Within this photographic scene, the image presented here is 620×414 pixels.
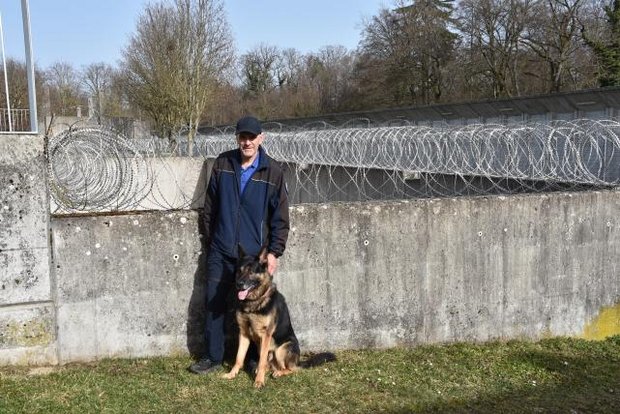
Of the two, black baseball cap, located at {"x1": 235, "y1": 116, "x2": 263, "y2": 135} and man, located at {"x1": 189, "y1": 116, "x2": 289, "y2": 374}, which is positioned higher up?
black baseball cap, located at {"x1": 235, "y1": 116, "x2": 263, "y2": 135}

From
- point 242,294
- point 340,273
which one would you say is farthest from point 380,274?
point 242,294

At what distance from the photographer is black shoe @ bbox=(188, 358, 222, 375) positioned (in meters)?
5.20

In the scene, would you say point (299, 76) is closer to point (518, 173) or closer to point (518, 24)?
point (518, 24)

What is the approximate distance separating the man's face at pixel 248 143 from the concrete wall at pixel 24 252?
1646 mm

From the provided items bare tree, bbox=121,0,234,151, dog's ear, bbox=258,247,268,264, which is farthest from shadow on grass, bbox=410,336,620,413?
bare tree, bbox=121,0,234,151

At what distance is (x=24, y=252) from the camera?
5.13 metres

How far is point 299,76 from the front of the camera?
57.3 meters

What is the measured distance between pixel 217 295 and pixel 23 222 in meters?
1.69

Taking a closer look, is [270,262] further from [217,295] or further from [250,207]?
[217,295]

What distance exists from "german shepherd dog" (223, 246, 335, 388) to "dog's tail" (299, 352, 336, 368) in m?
0.09

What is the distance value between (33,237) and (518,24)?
33.4m

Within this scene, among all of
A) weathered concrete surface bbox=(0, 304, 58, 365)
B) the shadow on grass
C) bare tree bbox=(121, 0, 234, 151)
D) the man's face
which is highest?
bare tree bbox=(121, 0, 234, 151)

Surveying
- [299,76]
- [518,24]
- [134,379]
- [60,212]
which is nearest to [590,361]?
[134,379]

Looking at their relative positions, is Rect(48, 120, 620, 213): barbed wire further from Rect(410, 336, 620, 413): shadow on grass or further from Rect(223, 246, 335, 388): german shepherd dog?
Rect(410, 336, 620, 413): shadow on grass
